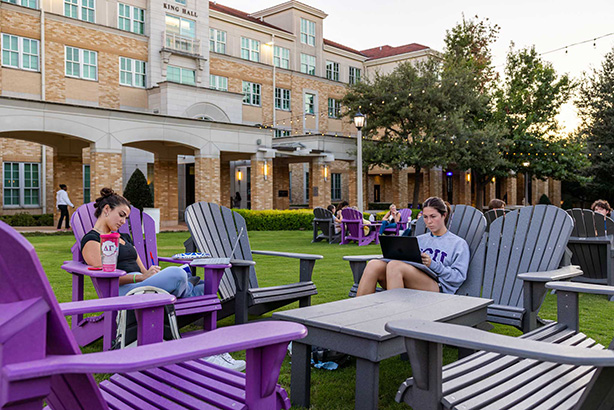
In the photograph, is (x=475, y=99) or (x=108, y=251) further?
(x=475, y=99)

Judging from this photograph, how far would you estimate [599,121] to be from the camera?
106 ft

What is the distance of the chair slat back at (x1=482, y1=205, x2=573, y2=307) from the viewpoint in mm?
3885

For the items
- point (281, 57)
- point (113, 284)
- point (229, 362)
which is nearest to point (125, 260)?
point (113, 284)

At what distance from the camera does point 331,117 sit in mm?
36344

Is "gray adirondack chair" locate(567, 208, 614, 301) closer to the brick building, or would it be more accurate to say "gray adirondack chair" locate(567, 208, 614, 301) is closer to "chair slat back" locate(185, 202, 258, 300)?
"chair slat back" locate(185, 202, 258, 300)

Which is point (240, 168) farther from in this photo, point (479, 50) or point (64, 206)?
point (479, 50)

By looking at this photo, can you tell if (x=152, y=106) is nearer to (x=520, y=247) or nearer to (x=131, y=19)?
(x=131, y=19)

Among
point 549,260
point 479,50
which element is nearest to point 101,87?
point 479,50

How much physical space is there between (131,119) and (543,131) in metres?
21.6

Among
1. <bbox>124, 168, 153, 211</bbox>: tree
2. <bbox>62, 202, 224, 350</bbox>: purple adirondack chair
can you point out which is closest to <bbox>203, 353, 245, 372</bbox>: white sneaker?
<bbox>62, 202, 224, 350</bbox>: purple adirondack chair

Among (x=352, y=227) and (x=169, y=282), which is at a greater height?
(x=169, y=282)

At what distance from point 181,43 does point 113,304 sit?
26.8 m

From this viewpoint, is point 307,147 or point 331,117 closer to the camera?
point 307,147

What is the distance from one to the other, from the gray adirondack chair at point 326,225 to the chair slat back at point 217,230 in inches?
354
